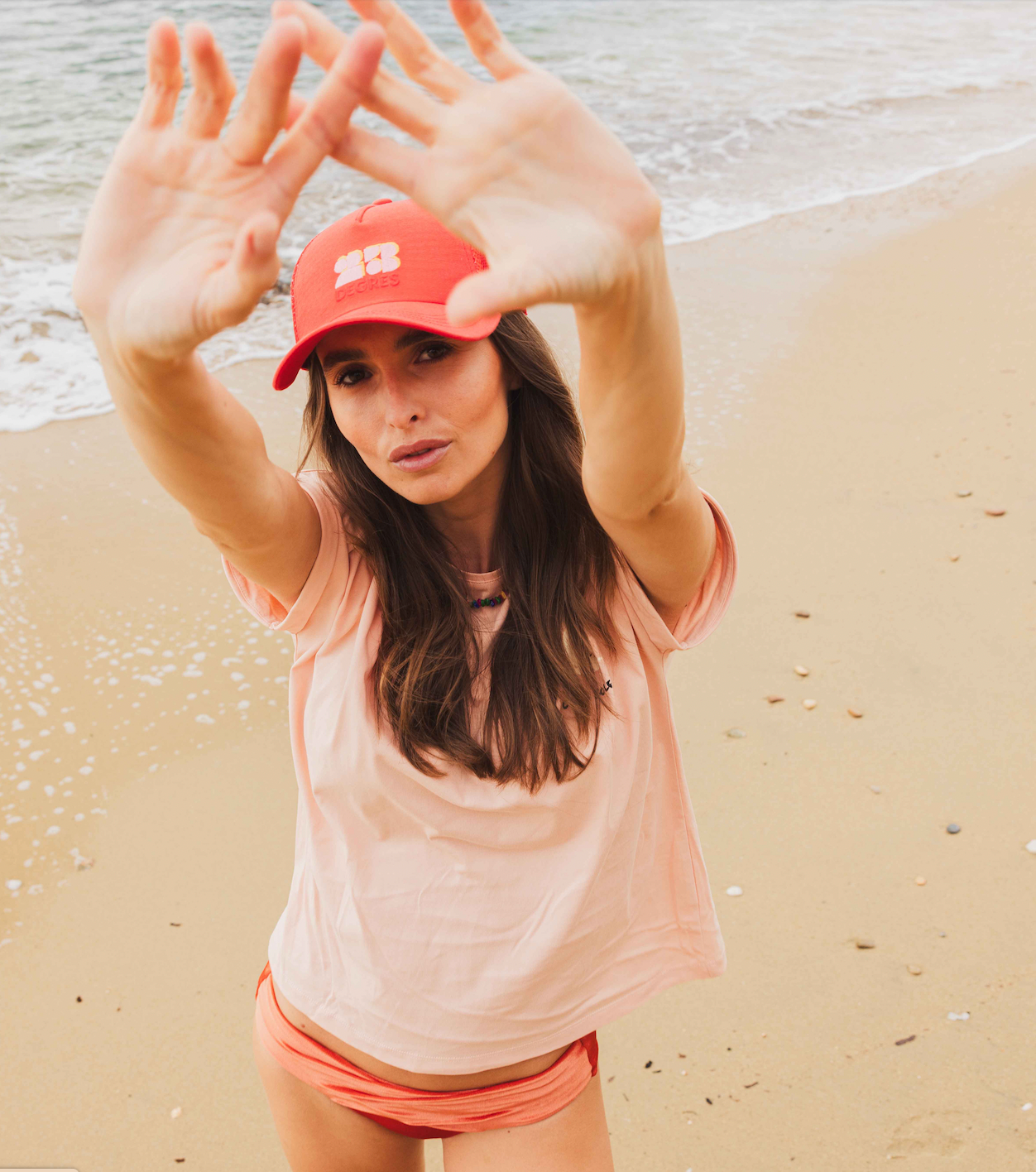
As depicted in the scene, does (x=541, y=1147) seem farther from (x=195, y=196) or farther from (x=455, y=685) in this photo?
(x=195, y=196)

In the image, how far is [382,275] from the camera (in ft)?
5.33

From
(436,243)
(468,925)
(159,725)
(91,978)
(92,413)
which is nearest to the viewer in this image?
(436,243)

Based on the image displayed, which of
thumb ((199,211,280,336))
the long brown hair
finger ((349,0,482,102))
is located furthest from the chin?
finger ((349,0,482,102))

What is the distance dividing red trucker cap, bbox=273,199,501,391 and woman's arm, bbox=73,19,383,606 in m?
0.31

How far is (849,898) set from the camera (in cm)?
311

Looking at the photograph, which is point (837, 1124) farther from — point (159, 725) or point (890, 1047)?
point (159, 725)

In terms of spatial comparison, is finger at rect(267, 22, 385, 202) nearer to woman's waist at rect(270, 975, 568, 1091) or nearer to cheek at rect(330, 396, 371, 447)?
cheek at rect(330, 396, 371, 447)

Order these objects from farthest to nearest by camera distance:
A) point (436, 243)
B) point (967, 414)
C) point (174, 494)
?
point (967, 414), point (436, 243), point (174, 494)

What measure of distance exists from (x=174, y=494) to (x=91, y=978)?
2.03 metres

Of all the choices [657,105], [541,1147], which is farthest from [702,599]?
[657,105]

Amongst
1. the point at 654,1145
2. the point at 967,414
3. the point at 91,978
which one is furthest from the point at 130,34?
the point at 654,1145

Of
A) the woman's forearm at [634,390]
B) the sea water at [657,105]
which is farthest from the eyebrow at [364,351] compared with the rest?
the sea water at [657,105]

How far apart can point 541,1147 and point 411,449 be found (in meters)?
1.24

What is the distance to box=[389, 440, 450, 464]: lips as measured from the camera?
168 centimetres
